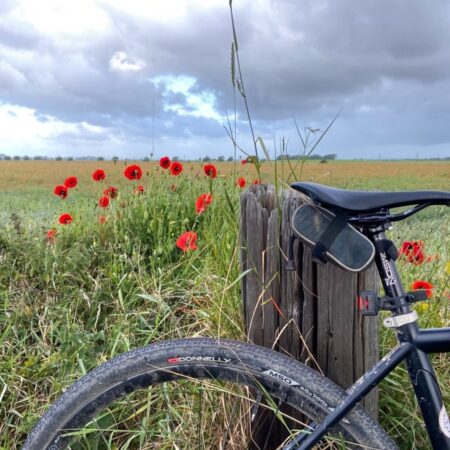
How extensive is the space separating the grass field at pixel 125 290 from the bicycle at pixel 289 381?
13.4 inches

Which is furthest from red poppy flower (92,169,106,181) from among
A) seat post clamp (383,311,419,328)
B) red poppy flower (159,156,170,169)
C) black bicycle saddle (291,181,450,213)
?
seat post clamp (383,311,419,328)

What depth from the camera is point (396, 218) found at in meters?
1.47

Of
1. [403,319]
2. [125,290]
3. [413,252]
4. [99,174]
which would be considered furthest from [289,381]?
[99,174]

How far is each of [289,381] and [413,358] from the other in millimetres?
372

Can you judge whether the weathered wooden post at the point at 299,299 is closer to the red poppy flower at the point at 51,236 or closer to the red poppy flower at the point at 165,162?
the red poppy flower at the point at 165,162

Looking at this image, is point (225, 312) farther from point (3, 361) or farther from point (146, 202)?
point (146, 202)

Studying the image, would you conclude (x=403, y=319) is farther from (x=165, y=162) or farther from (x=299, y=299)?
(x=165, y=162)

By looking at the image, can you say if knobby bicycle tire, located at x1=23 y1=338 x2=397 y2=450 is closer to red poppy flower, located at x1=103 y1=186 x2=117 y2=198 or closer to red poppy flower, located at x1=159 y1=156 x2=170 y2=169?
red poppy flower, located at x1=159 y1=156 x2=170 y2=169

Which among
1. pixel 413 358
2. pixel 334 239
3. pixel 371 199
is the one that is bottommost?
pixel 413 358

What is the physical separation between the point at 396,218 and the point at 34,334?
7.16 feet

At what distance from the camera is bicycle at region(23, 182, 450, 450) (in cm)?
146

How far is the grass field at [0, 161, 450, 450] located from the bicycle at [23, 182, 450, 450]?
34 cm

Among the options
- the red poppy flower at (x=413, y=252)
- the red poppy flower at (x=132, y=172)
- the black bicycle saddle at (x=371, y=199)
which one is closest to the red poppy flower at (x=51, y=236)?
the red poppy flower at (x=132, y=172)

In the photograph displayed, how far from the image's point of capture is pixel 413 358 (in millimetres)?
1474
